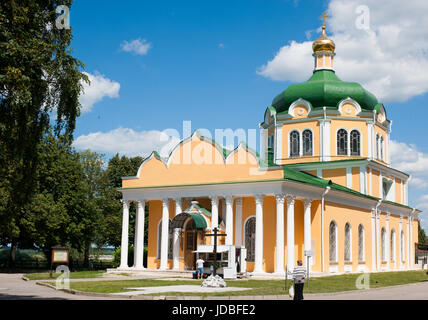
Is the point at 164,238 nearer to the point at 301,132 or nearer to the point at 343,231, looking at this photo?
the point at 343,231

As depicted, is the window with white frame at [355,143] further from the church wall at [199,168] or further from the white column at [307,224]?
the church wall at [199,168]

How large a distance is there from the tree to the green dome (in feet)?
85.7

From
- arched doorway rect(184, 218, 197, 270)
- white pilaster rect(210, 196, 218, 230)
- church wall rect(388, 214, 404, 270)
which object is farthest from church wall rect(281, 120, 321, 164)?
arched doorway rect(184, 218, 197, 270)

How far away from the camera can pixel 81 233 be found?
4081 cm

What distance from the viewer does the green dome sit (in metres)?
39.6

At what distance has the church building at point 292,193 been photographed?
30.7 meters

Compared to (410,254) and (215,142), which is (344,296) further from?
(410,254)

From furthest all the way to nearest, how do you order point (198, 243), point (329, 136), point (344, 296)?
1. point (329, 136)
2. point (198, 243)
3. point (344, 296)

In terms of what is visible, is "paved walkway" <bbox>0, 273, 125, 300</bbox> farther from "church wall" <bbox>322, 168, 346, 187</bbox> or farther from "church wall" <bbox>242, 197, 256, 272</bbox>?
"church wall" <bbox>322, 168, 346, 187</bbox>

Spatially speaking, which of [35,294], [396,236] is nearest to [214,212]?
[35,294]

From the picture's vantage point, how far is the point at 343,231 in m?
34.4

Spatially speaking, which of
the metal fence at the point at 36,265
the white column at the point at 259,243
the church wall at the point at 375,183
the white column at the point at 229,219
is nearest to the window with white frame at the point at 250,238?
the white column at the point at 229,219
